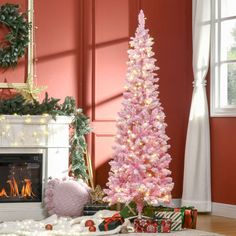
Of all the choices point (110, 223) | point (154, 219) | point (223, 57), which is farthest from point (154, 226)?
point (223, 57)

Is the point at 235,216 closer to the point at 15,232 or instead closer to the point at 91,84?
Result: the point at 91,84

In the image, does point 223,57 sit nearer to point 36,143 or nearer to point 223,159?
point 223,159

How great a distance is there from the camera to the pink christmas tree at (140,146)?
6.43 meters

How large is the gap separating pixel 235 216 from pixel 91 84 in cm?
211

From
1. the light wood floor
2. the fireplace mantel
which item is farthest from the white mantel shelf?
the light wood floor

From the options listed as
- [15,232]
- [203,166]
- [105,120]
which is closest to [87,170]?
[105,120]

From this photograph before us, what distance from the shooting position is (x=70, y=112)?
24.4ft

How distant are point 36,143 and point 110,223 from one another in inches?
55.8

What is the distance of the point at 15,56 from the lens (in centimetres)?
752

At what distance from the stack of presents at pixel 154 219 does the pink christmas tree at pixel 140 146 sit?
12 centimetres

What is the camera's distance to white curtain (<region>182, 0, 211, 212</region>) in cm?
802

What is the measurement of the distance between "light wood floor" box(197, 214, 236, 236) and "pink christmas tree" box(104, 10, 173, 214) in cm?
57

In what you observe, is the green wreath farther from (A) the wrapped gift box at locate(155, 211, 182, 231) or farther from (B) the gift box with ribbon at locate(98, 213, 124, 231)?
(A) the wrapped gift box at locate(155, 211, 182, 231)

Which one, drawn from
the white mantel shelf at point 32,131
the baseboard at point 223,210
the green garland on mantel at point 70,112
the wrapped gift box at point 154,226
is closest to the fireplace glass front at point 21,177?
the white mantel shelf at point 32,131
